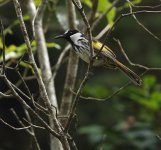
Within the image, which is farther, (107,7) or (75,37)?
(107,7)

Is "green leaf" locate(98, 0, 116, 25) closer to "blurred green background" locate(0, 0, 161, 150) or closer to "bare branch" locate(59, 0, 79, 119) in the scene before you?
"blurred green background" locate(0, 0, 161, 150)

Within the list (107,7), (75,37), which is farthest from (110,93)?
(75,37)

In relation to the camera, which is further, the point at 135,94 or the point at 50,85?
the point at 135,94

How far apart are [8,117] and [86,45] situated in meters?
5.67

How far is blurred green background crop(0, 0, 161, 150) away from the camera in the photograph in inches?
191

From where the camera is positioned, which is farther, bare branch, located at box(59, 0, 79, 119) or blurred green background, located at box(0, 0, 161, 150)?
blurred green background, located at box(0, 0, 161, 150)

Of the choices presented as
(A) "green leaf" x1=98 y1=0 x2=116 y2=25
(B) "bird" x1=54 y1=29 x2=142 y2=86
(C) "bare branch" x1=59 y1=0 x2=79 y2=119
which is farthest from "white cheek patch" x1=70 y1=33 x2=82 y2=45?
(A) "green leaf" x1=98 y1=0 x2=116 y2=25

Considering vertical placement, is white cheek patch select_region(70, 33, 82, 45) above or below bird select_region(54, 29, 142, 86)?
above

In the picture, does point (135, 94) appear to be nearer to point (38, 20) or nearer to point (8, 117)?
point (38, 20)

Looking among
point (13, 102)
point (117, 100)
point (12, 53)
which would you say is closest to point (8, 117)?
point (13, 102)

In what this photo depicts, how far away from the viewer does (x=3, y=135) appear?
8844 mm

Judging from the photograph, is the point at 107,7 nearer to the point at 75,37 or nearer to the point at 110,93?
the point at 75,37

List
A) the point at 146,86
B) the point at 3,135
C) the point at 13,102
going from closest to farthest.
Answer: the point at 146,86 < the point at 3,135 < the point at 13,102

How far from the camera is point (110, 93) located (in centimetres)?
507
